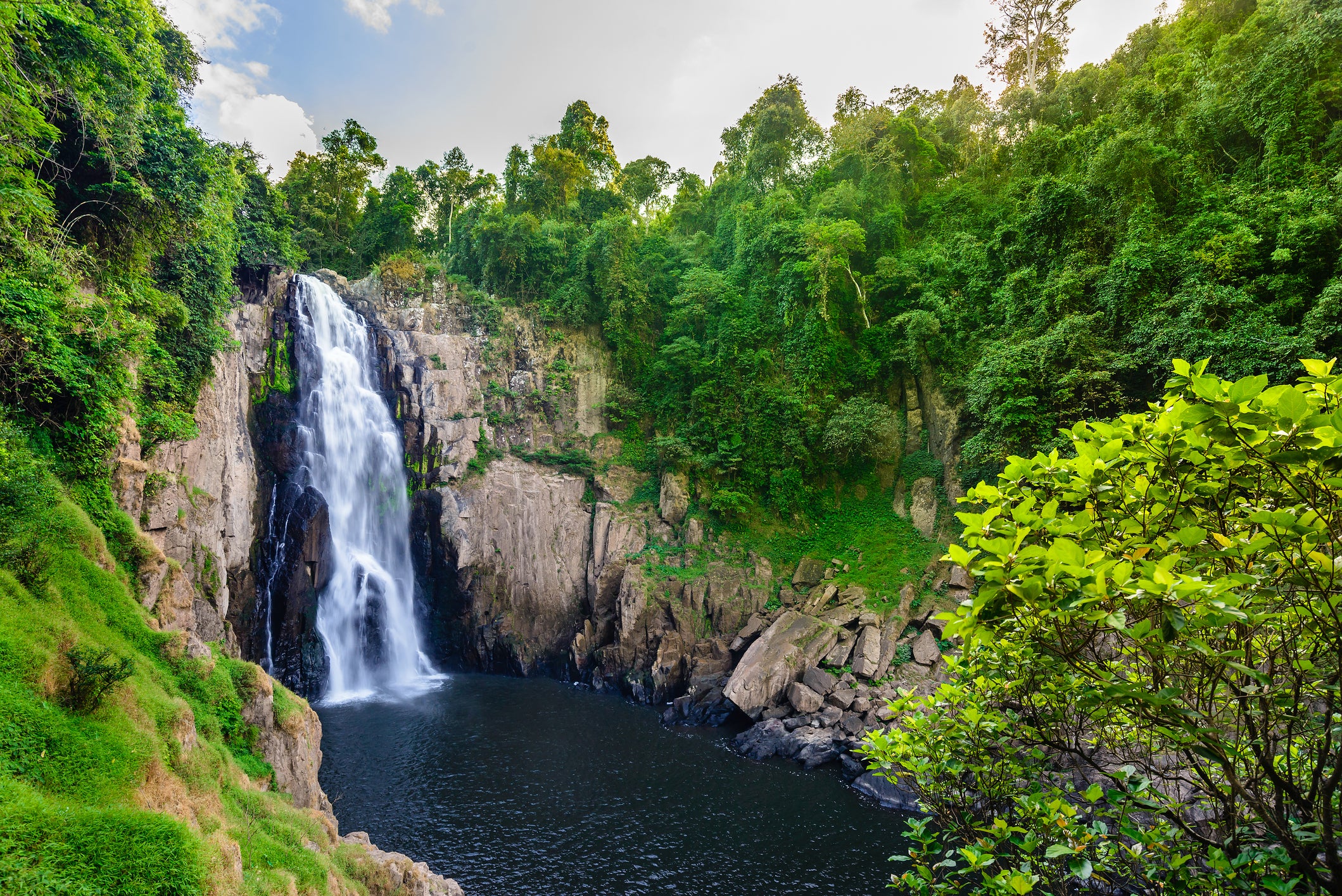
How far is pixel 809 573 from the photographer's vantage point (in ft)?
81.1

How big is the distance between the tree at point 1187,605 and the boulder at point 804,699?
16.1 metres

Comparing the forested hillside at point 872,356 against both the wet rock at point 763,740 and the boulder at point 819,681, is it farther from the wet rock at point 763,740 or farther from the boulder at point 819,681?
the wet rock at point 763,740

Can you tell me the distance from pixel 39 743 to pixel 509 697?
59.9ft

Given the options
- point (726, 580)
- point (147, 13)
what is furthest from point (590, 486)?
point (147, 13)

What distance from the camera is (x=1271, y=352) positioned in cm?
1410

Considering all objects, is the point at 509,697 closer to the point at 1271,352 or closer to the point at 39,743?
the point at 39,743

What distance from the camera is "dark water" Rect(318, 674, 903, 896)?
12062mm

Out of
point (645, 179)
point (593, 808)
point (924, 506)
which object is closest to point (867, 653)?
point (924, 506)

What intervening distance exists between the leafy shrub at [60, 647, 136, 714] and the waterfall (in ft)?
59.2

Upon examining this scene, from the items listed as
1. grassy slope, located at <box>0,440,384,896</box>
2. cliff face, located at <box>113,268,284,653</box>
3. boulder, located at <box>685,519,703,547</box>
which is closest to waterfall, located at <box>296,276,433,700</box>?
cliff face, located at <box>113,268,284,653</box>

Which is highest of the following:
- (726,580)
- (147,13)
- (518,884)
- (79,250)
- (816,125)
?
(816,125)

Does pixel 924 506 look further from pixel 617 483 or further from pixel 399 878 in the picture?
pixel 399 878

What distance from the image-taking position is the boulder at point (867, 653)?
19.5m

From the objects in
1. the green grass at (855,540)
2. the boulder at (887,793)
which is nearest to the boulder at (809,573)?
the green grass at (855,540)
